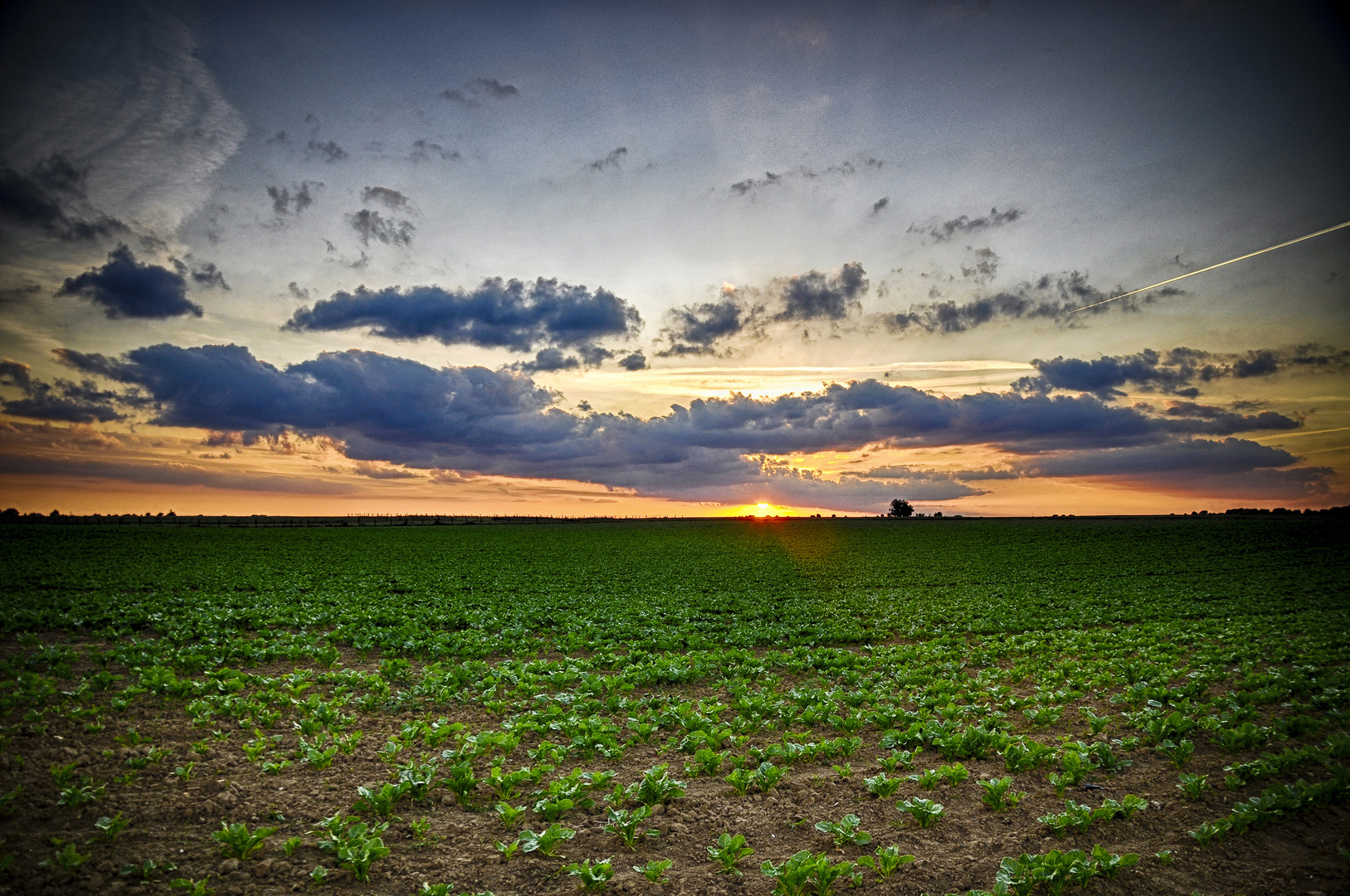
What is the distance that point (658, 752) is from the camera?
10.0 meters

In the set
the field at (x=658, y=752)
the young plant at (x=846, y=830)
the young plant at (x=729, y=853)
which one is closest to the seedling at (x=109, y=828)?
the field at (x=658, y=752)

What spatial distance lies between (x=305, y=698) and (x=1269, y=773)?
16.7 m

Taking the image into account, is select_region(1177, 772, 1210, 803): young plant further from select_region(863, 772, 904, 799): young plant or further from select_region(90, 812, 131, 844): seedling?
select_region(90, 812, 131, 844): seedling

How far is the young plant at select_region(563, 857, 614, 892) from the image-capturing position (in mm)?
6223

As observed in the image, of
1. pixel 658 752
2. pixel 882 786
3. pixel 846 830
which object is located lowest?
pixel 658 752

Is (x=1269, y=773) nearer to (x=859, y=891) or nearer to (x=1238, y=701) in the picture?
(x=1238, y=701)

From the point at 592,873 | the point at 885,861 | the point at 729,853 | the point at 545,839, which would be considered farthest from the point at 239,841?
the point at 885,861

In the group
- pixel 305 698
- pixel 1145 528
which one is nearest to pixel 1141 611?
pixel 305 698

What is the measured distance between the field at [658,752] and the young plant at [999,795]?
31 mm

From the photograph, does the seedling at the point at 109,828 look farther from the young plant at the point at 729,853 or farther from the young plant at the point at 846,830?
the young plant at the point at 846,830

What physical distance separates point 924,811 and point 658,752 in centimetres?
423

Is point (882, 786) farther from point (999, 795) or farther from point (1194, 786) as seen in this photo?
point (1194, 786)

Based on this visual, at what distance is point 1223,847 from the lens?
711cm

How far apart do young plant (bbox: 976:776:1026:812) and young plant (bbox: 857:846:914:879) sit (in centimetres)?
210
